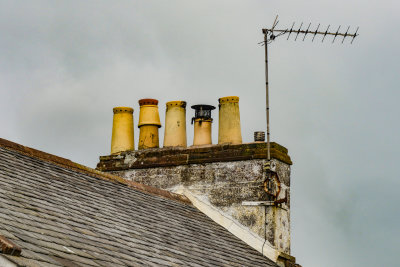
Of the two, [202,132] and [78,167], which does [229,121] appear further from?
[78,167]

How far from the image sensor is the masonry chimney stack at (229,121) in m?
11.4

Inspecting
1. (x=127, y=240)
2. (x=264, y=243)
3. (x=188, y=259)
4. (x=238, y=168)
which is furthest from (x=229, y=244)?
(x=127, y=240)

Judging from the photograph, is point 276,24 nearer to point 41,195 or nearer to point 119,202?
point 119,202

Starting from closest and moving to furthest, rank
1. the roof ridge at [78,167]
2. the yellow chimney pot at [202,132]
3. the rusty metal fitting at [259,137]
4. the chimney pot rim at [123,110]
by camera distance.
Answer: the roof ridge at [78,167], the rusty metal fitting at [259,137], the yellow chimney pot at [202,132], the chimney pot rim at [123,110]

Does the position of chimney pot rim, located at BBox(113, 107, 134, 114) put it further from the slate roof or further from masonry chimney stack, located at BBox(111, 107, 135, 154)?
the slate roof

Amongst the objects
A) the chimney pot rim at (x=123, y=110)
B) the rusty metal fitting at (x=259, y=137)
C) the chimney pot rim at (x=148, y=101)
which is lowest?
the rusty metal fitting at (x=259, y=137)

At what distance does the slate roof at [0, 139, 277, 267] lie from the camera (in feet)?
18.6

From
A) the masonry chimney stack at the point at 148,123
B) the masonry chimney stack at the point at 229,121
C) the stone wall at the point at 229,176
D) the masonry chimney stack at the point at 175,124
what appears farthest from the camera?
the masonry chimney stack at the point at 148,123

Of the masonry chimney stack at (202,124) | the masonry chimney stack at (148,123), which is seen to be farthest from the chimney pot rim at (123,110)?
the masonry chimney stack at (202,124)

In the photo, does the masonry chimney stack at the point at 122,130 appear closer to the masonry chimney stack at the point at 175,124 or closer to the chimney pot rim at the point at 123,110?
the chimney pot rim at the point at 123,110

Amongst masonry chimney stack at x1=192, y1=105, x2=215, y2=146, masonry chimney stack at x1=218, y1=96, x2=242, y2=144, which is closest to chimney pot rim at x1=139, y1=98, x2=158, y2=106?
masonry chimney stack at x1=192, y1=105, x2=215, y2=146

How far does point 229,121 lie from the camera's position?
11516 millimetres

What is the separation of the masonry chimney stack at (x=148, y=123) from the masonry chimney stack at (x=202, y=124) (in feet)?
2.22

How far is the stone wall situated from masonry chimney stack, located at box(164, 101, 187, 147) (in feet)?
1.10
